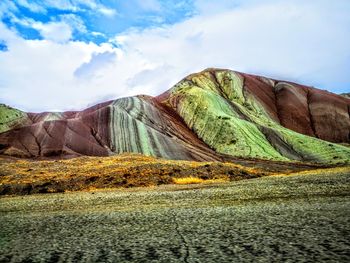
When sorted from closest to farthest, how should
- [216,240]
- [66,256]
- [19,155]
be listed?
[66,256]
[216,240]
[19,155]

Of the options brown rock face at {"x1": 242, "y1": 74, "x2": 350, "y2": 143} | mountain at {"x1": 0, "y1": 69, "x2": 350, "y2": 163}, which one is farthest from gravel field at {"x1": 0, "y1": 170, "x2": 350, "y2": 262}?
brown rock face at {"x1": 242, "y1": 74, "x2": 350, "y2": 143}

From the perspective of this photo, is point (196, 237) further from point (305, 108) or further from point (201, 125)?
point (305, 108)

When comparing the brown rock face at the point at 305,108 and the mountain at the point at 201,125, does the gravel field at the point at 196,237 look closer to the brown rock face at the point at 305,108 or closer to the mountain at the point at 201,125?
the mountain at the point at 201,125

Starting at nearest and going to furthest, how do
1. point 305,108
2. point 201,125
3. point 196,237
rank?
1. point 196,237
2. point 201,125
3. point 305,108

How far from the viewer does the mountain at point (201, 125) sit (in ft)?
208

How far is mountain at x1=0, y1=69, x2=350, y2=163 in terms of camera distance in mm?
63281

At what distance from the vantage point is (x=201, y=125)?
3187 inches

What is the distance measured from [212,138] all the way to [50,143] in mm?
31602

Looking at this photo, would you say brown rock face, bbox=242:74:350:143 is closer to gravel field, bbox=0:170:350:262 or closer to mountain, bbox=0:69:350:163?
mountain, bbox=0:69:350:163

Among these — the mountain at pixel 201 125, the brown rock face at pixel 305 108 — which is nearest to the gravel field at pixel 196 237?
the mountain at pixel 201 125

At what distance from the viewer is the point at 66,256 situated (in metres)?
4.06

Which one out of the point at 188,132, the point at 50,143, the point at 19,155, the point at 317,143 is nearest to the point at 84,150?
the point at 50,143

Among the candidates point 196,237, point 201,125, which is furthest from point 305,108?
point 196,237

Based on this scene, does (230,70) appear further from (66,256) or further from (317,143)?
(66,256)
